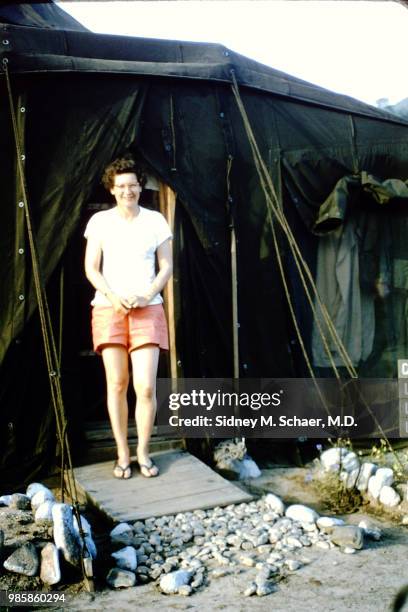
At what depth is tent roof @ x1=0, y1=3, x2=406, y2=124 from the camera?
5.28 m

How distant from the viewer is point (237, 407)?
616cm

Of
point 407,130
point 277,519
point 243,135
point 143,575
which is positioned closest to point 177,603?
point 143,575

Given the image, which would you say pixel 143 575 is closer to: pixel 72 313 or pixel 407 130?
pixel 72 313

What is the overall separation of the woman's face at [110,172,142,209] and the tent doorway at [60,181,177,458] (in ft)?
1.37

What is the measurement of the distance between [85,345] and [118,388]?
A: 1.44 metres

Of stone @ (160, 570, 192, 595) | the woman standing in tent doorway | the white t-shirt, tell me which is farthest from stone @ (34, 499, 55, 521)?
the white t-shirt

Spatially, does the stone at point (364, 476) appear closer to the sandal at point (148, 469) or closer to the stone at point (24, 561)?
the sandal at point (148, 469)

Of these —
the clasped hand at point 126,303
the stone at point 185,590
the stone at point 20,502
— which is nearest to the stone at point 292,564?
the stone at point 185,590

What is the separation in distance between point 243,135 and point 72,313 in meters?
1.94

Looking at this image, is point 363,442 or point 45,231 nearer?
point 45,231

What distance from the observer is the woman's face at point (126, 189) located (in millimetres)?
5199

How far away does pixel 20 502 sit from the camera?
471cm

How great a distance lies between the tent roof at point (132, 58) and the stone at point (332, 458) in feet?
9.13

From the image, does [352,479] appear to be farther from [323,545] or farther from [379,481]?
[323,545]
